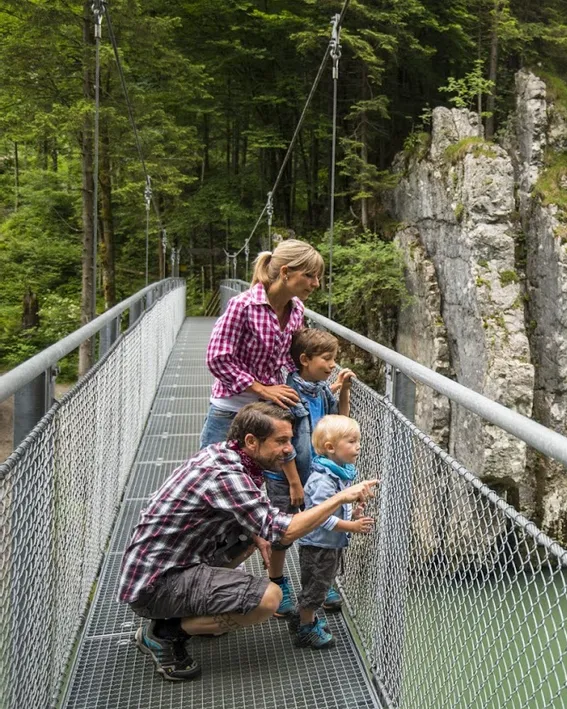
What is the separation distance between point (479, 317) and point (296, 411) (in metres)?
9.16

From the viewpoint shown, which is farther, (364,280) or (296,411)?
(364,280)

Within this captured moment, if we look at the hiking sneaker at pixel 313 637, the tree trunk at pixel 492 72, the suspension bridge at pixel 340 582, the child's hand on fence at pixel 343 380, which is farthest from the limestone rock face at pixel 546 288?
the hiking sneaker at pixel 313 637

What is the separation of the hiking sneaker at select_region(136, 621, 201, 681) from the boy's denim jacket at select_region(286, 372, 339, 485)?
65cm

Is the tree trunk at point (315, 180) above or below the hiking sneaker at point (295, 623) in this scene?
above

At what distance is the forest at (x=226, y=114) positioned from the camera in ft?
32.8

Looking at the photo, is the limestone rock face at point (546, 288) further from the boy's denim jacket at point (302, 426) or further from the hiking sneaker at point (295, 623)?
the hiking sneaker at point (295, 623)

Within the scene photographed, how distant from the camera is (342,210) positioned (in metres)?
15.7

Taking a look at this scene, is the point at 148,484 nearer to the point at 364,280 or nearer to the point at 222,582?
the point at 222,582

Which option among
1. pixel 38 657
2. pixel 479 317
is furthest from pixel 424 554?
pixel 479 317

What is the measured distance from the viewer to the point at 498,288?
35.2 feet

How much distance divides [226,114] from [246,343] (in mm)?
18224

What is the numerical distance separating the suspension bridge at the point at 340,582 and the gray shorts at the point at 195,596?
25 centimetres

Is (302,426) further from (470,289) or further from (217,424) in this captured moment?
(470,289)

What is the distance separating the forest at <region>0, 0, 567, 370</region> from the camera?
999cm
